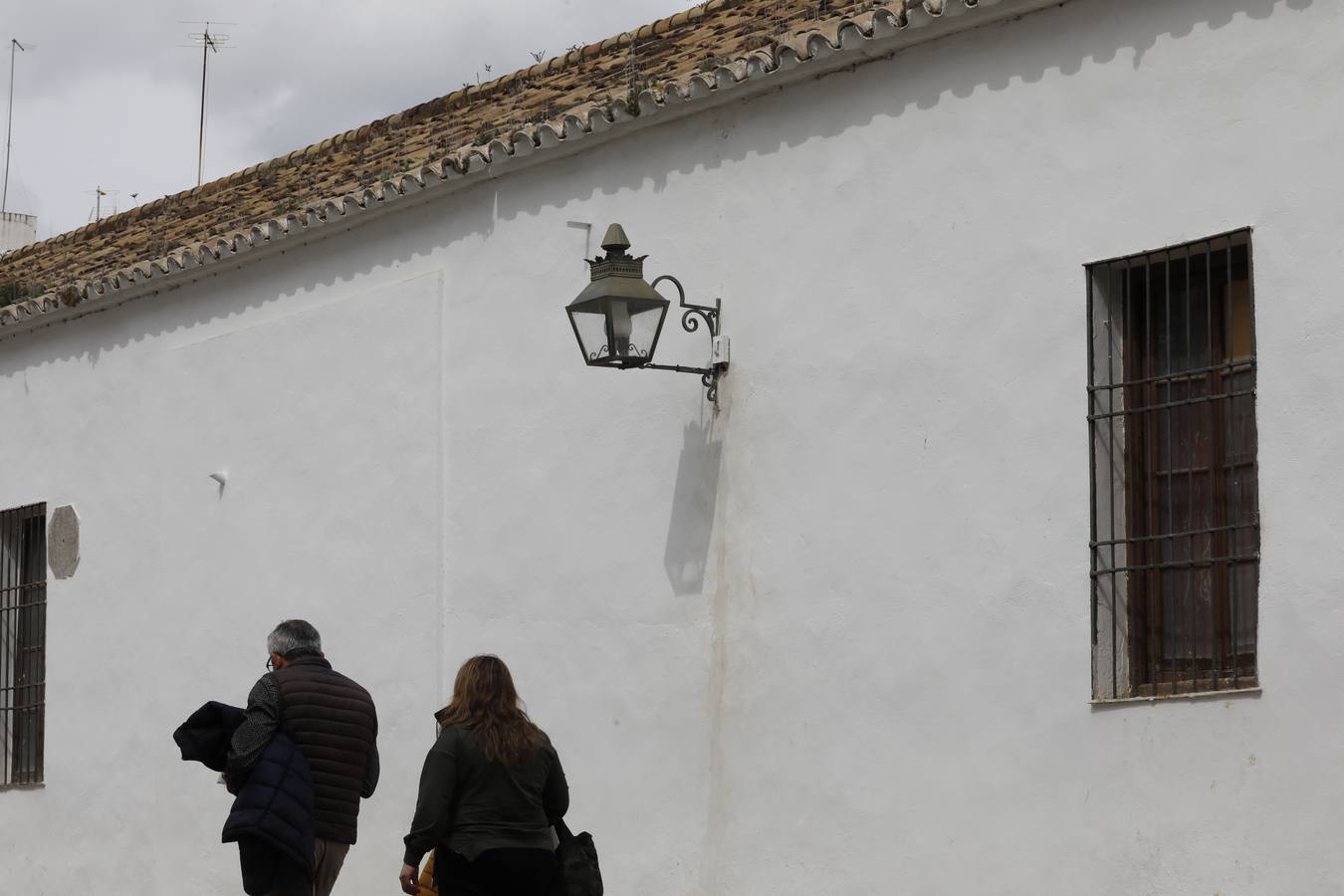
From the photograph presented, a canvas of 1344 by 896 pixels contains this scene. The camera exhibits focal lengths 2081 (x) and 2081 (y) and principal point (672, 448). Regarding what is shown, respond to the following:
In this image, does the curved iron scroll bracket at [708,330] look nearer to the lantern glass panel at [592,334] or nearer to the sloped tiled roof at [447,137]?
the lantern glass panel at [592,334]

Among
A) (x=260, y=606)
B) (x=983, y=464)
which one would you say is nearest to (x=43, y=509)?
(x=260, y=606)

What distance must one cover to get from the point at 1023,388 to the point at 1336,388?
1.27 meters

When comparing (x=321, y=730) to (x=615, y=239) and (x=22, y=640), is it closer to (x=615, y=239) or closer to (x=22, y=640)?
(x=615, y=239)

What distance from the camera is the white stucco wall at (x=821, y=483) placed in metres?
7.09

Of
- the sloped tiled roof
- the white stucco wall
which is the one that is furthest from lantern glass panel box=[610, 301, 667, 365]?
the sloped tiled roof

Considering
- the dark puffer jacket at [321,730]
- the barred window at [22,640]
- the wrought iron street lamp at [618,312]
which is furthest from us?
the barred window at [22,640]

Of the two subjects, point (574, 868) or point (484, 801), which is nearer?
point (484, 801)

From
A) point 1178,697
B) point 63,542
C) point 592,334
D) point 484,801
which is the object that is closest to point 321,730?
point 484,801

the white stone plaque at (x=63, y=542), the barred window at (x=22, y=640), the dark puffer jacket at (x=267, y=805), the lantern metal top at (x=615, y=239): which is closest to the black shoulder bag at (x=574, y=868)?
the dark puffer jacket at (x=267, y=805)

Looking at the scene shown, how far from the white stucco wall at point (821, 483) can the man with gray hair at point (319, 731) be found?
1.70 meters

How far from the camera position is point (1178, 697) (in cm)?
720

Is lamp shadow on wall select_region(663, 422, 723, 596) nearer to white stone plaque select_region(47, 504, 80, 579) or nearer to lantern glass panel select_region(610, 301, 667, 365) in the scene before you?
lantern glass panel select_region(610, 301, 667, 365)

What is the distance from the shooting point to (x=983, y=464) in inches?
311

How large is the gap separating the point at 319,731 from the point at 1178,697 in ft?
10.1
